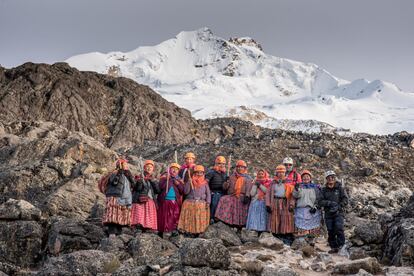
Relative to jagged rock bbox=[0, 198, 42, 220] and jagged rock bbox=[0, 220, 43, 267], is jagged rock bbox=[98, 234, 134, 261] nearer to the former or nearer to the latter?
jagged rock bbox=[0, 220, 43, 267]

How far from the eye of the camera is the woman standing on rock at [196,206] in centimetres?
912

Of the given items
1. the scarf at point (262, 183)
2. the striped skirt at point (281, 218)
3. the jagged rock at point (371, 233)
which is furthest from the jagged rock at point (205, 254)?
the jagged rock at point (371, 233)

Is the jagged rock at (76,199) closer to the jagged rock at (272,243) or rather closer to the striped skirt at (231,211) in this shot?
the striped skirt at (231,211)

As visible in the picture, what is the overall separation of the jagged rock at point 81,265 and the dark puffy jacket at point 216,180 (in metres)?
3.26

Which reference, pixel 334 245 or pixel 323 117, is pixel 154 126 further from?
pixel 323 117

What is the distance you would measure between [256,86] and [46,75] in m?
128

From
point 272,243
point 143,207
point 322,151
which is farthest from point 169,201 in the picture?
point 322,151

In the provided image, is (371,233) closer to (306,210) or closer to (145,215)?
(306,210)

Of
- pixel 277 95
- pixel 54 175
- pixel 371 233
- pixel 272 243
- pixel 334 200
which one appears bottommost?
pixel 272 243

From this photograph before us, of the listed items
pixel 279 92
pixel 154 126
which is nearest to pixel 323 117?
pixel 279 92

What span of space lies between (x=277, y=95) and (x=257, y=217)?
155 meters

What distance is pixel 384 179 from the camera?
21.0m

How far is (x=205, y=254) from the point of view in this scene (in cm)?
652

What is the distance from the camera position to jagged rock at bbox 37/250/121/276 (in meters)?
6.81
